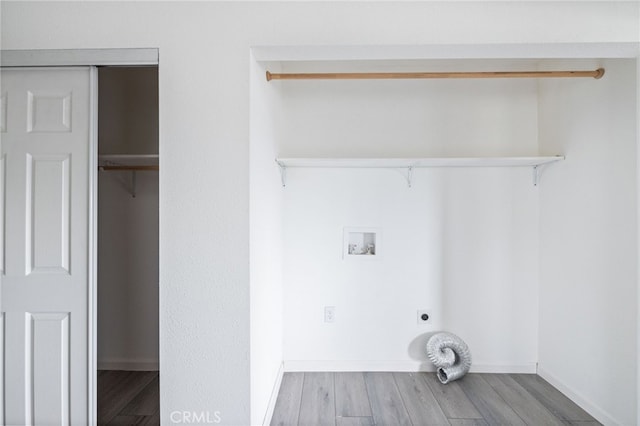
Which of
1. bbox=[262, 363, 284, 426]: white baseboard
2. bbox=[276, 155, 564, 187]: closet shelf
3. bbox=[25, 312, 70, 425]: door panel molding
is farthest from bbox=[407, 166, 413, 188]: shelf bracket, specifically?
bbox=[25, 312, 70, 425]: door panel molding

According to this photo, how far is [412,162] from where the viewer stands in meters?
2.37

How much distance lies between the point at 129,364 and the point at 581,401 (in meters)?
3.07

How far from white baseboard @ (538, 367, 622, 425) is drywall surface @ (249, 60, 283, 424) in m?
1.87

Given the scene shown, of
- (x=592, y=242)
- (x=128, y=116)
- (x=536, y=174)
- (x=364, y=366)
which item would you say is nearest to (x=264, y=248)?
(x=364, y=366)

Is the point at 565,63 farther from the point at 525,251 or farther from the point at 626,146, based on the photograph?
the point at 525,251

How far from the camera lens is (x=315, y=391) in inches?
90.7

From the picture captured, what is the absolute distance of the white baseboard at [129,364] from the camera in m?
2.63

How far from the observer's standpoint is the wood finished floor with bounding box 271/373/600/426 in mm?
1988

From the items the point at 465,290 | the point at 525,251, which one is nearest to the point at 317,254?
the point at 465,290

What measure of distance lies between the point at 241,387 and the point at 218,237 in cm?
66

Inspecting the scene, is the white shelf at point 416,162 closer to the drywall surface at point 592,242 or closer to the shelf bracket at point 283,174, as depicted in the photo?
the shelf bracket at point 283,174

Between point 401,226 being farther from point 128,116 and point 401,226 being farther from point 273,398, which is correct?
point 128,116

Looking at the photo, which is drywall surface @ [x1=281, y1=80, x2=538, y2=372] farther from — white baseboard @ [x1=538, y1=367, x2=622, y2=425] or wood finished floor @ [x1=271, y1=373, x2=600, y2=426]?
white baseboard @ [x1=538, y1=367, x2=622, y2=425]

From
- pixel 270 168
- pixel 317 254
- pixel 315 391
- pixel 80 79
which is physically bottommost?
pixel 315 391
